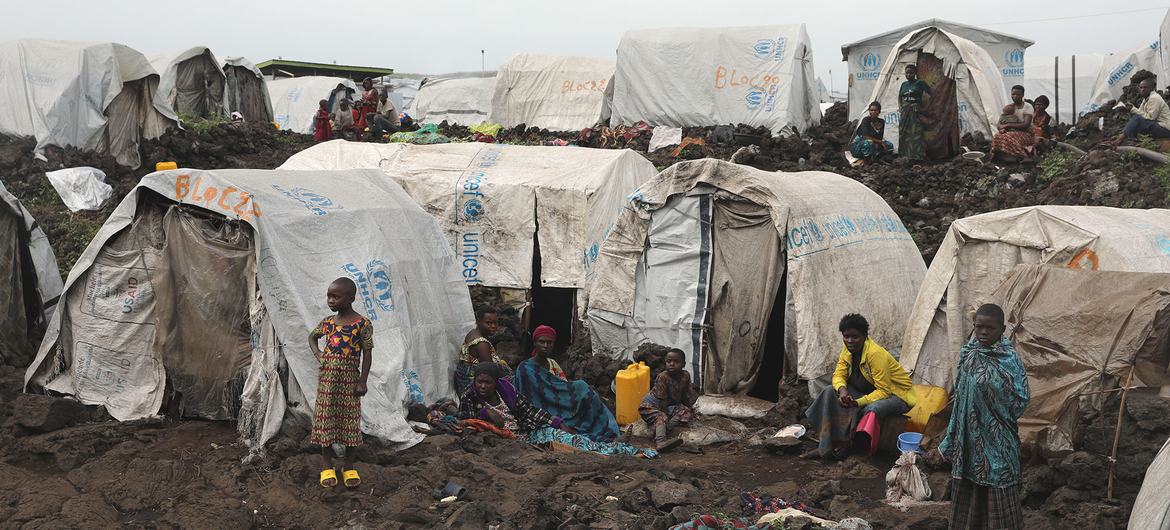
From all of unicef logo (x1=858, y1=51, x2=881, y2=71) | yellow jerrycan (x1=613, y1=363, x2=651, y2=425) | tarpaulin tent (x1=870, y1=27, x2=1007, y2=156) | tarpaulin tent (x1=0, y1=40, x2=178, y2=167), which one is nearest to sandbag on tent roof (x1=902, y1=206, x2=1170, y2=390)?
yellow jerrycan (x1=613, y1=363, x2=651, y2=425)

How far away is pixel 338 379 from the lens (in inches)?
231

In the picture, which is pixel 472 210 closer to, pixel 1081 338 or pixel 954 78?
pixel 1081 338

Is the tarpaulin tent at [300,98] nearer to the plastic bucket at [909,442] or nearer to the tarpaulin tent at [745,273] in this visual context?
the tarpaulin tent at [745,273]

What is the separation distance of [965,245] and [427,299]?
4035mm

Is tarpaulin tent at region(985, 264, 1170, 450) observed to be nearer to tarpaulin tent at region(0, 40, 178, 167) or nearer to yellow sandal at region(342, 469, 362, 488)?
yellow sandal at region(342, 469, 362, 488)

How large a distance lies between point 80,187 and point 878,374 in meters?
10.5

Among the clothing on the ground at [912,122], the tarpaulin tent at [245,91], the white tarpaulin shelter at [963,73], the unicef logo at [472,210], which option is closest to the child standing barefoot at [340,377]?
the unicef logo at [472,210]

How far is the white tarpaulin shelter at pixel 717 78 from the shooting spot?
16969 millimetres

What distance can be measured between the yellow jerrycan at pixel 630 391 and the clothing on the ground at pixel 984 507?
3.54 meters

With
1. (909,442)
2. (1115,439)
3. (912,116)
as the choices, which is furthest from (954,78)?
(1115,439)

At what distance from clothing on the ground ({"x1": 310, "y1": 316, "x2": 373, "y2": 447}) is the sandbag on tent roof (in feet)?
13.5

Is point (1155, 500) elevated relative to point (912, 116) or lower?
lower

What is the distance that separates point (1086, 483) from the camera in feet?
17.4

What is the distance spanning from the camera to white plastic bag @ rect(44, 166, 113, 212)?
508 inches
